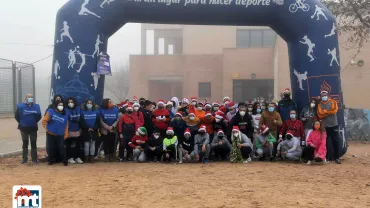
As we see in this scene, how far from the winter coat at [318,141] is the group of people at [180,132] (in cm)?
2

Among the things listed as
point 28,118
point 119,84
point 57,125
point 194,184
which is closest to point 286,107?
point 194,184

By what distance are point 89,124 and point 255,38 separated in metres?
28.2

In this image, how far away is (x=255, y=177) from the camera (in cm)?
761

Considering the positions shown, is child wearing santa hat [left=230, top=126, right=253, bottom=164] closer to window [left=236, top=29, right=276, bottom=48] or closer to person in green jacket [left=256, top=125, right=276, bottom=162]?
person in green jacket [left=256, top=125, right=276, bottom=162]

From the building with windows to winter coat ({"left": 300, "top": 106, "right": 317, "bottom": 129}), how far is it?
579 inches

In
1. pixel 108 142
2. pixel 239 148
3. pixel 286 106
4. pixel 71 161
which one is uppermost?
pixel 286 106

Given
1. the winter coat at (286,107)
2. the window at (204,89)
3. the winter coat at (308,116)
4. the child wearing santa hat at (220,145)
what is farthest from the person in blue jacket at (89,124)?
the window at (204,89)

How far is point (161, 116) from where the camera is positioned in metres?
10.1

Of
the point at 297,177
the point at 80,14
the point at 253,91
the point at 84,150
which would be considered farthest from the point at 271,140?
the point at 253,91

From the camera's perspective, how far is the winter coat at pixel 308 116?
969 centimetres

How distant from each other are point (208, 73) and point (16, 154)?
22434 mm

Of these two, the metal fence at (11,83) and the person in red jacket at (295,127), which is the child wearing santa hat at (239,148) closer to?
the person in red jacket at (295,127)

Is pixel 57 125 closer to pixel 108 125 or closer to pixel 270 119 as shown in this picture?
pixel 108 125

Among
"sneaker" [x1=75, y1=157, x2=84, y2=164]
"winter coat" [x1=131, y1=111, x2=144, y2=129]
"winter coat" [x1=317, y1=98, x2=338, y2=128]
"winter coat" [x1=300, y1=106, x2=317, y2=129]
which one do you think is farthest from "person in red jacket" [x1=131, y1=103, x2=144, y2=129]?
"winter coat" [x1=317, y1=98, x2=338, y2=128]
